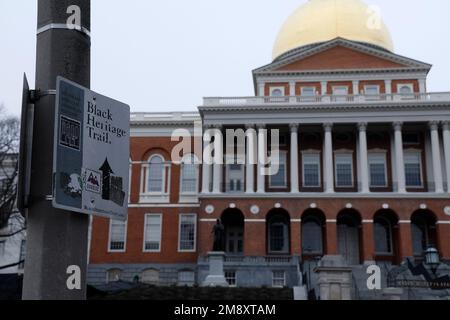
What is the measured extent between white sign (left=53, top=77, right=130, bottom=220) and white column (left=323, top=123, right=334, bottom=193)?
154 ft

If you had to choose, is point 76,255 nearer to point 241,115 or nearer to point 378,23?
point 241,115

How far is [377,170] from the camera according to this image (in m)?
52.9

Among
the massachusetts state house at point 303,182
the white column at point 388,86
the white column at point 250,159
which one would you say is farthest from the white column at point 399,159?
the white column at point 250,159

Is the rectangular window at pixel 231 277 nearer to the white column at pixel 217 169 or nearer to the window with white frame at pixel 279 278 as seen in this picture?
the window with white frame at pixel 279 278

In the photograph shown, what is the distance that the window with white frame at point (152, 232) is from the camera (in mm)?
53688

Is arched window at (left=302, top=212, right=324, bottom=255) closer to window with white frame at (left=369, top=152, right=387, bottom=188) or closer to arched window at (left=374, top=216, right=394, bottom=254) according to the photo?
arched window at (left=374, top=216, right=394, bottom=254)

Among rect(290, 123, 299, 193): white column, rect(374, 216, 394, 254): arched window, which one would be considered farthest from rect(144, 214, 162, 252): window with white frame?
rect(374, 216, 394, 254): arched window

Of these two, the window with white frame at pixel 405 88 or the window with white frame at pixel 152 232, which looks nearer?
the window with white frame at pixel 152 232

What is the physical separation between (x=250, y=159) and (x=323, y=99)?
7.66 metres

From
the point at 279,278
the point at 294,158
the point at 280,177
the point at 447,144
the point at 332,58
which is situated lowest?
the point at 279,278

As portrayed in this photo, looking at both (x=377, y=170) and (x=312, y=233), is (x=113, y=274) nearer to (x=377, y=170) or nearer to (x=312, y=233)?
(x=312, y=233)

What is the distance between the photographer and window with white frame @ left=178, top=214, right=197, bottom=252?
53531 millimetres

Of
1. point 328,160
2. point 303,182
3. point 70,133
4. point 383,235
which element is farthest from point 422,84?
point 70,133

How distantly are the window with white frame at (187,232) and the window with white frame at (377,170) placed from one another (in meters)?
14.7
